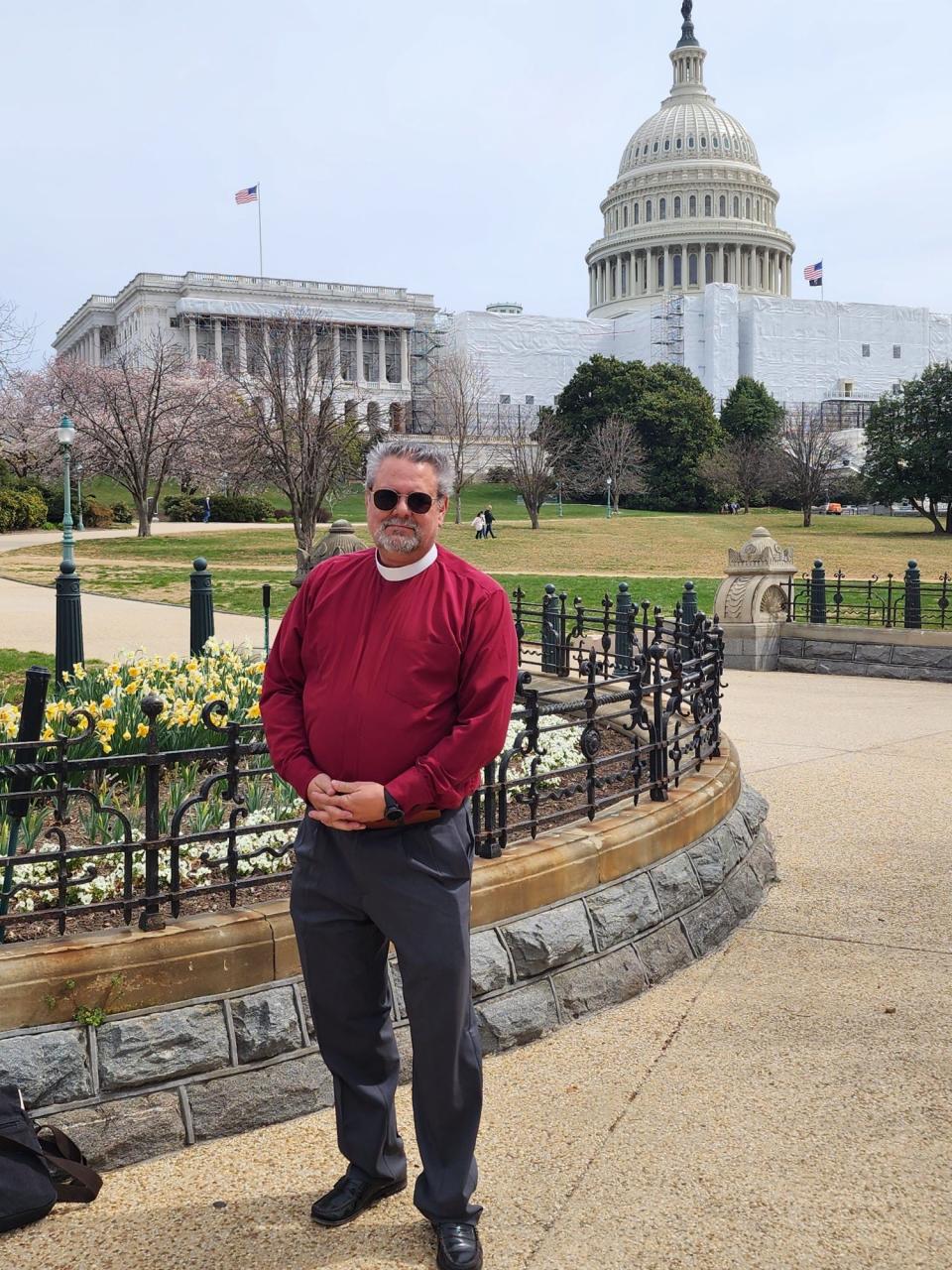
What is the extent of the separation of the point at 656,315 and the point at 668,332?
83.5 inches

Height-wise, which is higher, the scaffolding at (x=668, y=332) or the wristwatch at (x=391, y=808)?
the scaffolding at (x=668, y=332)

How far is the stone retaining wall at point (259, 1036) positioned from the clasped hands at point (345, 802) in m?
1.18

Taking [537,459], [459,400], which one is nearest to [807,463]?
[537,459]

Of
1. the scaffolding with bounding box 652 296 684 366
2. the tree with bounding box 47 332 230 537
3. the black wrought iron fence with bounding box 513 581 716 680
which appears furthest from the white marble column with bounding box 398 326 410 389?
the black wrought iron fence with bounding box 513 581 716 680

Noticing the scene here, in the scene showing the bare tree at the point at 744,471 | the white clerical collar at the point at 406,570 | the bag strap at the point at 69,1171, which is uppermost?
the bare tree at the point at 744,471

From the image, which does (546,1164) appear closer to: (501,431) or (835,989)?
(835,989)

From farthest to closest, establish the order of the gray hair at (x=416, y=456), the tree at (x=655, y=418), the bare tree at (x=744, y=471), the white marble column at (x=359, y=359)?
the white marble column at (x=359, y=359) → the tree at (x=655, y=418) → the bare tree at (x=744, y=471) → the gray hair at (x=416, y=456)

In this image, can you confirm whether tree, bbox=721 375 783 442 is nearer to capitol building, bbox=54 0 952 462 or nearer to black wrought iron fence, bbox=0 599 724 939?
capitol building, bbox=54 0 952 462

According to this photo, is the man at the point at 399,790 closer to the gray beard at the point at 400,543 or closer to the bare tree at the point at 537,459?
the gray beard at the point at 400,543

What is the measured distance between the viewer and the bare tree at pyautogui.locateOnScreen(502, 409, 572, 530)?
49906 millimetres

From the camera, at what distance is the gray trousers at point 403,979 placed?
3053 mm

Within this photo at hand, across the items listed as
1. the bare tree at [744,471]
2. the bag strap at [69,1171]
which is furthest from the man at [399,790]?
the bare tree at [744,471]

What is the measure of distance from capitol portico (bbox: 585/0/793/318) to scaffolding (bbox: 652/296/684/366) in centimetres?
1083

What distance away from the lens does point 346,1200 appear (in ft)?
10.9
